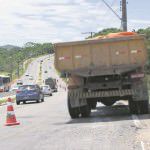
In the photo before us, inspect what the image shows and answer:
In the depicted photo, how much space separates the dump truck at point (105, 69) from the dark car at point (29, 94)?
2296 cm

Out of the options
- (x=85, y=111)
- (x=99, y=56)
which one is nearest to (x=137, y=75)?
(x=99, y=56)

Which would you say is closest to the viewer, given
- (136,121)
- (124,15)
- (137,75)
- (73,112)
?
(136,121)

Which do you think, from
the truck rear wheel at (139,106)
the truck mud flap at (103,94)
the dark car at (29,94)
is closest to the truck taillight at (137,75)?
the truck mud flap at (103,94)

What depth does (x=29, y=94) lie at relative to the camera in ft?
147

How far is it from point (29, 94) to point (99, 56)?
958 inches

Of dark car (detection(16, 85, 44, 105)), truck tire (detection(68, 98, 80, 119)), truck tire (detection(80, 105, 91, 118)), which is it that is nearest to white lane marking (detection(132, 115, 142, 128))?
truck tire (detection(80, 105, 91, 118))

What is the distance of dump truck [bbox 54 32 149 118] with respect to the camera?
2077 centimetres

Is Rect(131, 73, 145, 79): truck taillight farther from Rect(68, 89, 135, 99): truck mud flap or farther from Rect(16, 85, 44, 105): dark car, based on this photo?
Rect(16, 85, 44, 105): dark car

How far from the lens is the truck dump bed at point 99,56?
20.7 m

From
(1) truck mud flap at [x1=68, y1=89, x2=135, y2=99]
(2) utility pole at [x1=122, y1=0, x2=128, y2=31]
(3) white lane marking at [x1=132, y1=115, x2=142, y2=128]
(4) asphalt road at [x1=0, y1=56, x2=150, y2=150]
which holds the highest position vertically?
(2) utility pole at [x1=122, y1=0, x2=128, y2=31]

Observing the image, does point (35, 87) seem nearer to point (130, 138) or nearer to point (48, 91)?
point (48, 91)

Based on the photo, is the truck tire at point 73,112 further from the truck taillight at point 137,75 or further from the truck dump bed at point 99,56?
the truck taillight at point 137,75

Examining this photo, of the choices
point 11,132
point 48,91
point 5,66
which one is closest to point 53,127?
point 11,132

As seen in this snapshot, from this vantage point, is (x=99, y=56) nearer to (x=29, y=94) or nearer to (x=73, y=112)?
(x=73, y=112)
